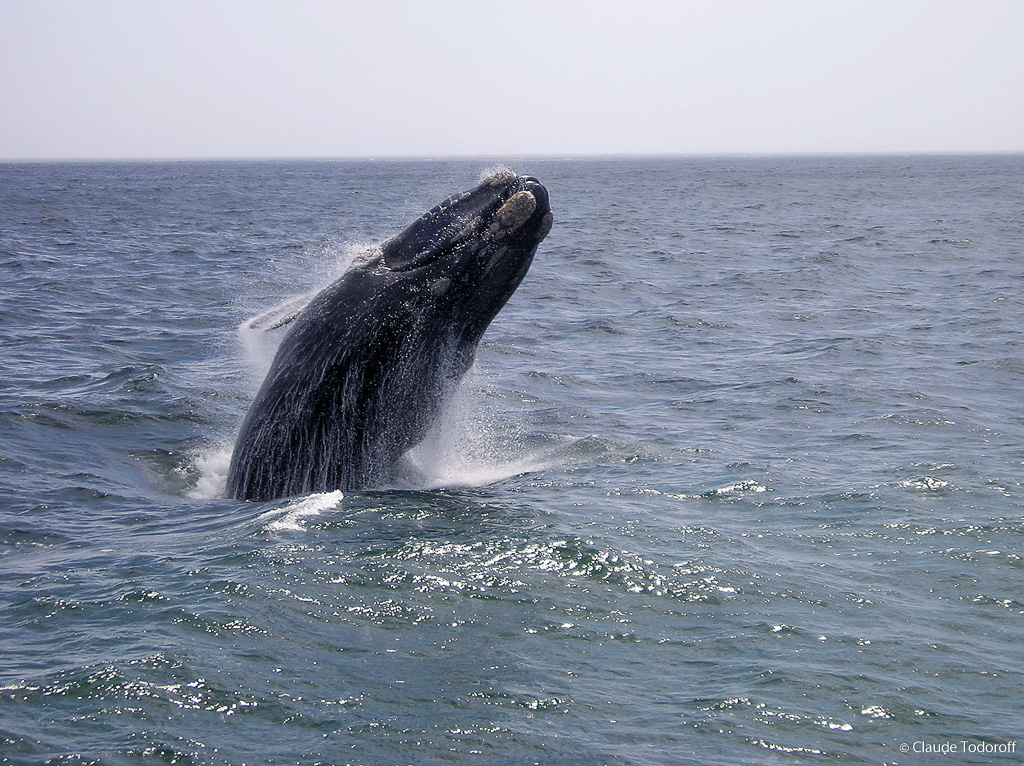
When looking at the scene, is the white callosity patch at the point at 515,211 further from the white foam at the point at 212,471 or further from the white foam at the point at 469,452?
the white foam at the point at 212,471

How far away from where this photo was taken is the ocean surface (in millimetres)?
4438

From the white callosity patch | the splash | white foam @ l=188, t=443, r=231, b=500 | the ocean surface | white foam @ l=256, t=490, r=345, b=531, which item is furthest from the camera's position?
white foam @ l=188, t=443, r=231, b=500

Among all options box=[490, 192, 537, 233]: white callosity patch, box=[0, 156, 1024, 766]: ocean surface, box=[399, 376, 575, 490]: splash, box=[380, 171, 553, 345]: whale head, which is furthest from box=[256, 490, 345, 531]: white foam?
box=[490, 192, 537, 233]: white callosity patch

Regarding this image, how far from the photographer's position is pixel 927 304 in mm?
19672

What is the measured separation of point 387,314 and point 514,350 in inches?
323

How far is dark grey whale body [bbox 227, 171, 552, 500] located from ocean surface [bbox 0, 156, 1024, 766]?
39 cm

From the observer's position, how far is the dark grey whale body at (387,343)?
7535mm

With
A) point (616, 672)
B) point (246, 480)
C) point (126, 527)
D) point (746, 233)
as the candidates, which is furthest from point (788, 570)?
point (746, 233)

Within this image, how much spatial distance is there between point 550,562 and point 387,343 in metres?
2.21

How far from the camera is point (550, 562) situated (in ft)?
21.3

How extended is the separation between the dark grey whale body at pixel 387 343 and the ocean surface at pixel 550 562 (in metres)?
0.39

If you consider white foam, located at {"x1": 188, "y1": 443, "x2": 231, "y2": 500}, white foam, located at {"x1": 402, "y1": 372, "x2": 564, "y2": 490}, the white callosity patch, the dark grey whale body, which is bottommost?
white foam, located at {"x1": 188, "y1": 443, "x2": 231, "y2": 500}

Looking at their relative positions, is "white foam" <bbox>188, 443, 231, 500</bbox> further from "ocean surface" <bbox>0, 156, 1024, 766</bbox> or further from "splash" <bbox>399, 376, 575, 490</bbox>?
"splash" <bbox>399, 376, 575, 490</bbox>

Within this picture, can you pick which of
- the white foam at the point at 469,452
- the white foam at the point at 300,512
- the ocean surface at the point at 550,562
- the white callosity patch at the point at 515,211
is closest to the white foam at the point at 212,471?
the ocean surface at the point at 550,562
